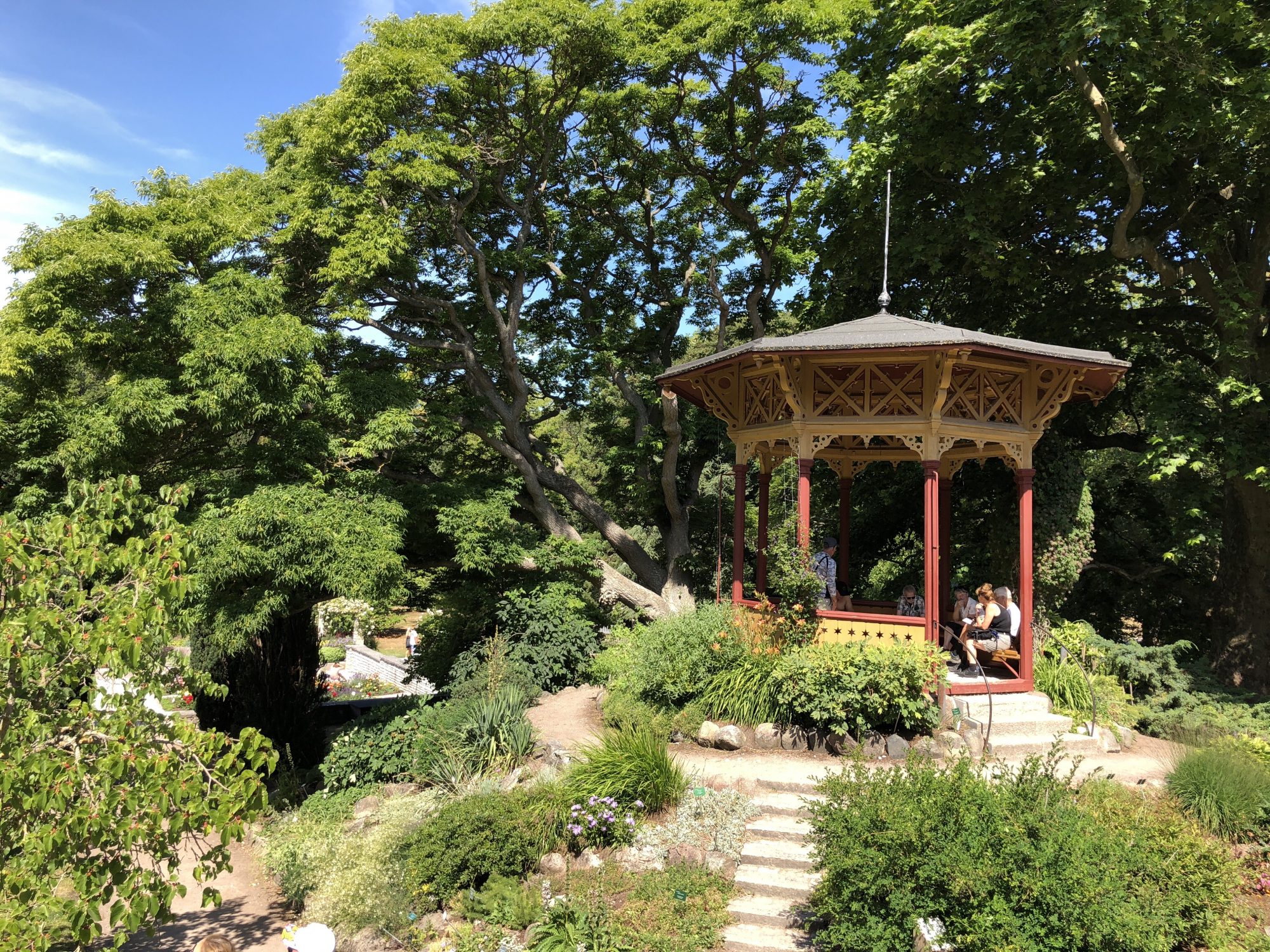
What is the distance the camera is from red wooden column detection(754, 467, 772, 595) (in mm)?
11305

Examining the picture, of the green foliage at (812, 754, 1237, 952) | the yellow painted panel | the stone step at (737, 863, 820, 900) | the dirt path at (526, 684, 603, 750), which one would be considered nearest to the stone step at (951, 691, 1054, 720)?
the yellow painted panel

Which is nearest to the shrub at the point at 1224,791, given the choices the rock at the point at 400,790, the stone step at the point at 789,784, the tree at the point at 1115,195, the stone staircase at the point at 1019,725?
the stone staircase at the point at 1019,725

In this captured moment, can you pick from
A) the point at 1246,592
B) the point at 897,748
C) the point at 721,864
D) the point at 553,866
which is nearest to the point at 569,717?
the point at 553,866

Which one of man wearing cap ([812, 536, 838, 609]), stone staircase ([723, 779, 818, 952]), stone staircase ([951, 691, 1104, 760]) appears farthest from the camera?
man wearing cap ([812, 536, 838, 609])

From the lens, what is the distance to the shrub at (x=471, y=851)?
693cm

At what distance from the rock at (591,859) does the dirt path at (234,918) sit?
10.7ft

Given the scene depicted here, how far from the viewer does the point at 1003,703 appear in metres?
9.11

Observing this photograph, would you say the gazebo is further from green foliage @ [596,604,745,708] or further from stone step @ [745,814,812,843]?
stone step @ [745,814,812,843]

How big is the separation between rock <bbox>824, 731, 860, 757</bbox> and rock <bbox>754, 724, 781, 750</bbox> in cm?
51

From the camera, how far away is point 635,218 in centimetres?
1827

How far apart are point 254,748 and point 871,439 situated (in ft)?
38.2

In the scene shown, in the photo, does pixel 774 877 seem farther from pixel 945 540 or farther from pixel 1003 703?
pixel 945 540

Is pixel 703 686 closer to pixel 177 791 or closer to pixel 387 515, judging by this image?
pixel 387 515

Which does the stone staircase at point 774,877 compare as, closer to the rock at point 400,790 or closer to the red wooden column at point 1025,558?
the red wooden column at point 1025,558
